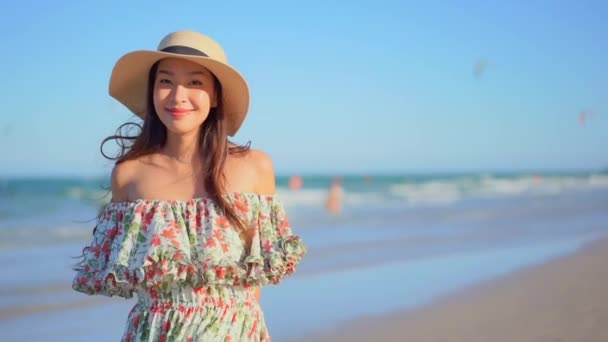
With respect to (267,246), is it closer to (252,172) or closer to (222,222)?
(222,222)

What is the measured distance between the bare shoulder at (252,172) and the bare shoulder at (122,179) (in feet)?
1.12

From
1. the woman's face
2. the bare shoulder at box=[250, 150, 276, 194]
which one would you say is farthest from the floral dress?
the woman's face

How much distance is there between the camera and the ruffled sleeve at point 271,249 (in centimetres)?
231

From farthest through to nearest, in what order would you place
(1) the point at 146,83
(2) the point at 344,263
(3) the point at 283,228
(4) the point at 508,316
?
1. (2) the point at 344,263
2. (4) the point at 508,316
3. (1) the point at 146,83
4. (3) the point at 283,228

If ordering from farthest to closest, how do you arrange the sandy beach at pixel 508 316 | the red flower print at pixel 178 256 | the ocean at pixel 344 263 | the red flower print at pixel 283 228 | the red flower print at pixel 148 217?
the ocean at pixel 344 263 → the sandy beach at pixel 508 316 → the red flower print at pixel 283 228 → the red flower print at pixel 148 217 → the red flower print at pixel 178 256

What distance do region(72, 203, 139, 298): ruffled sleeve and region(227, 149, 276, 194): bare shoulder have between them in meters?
0.36

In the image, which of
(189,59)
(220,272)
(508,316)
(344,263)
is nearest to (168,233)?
(220,272)

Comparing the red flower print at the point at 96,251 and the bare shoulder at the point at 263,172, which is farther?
the bare shoulder at the point at 263,172

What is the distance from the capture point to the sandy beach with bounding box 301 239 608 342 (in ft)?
16.4

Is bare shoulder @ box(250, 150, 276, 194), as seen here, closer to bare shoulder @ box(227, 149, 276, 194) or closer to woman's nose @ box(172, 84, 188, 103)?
bare shoulder @ box(227, 149, 276, 194)

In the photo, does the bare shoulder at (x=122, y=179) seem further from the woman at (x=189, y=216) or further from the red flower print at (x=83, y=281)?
the red flower print at (x=83, y=281)

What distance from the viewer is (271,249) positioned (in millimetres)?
2357

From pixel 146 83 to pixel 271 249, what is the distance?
0.78 m

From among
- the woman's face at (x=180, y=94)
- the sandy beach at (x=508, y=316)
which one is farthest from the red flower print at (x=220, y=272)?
the sandy beach at (x=508, y=316)
